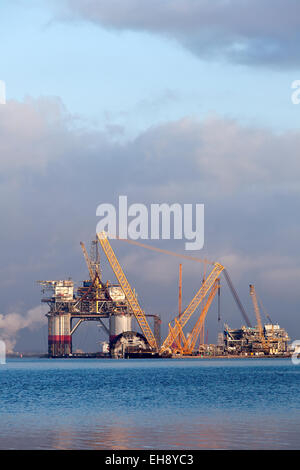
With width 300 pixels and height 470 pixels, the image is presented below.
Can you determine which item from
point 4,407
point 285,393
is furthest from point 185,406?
point 285,393

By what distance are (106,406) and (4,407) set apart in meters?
8.30

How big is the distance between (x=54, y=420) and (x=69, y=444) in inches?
508

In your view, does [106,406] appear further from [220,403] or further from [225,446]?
[225,446]

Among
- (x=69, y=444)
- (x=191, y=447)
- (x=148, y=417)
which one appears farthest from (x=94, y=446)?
(x=148, y=417)
